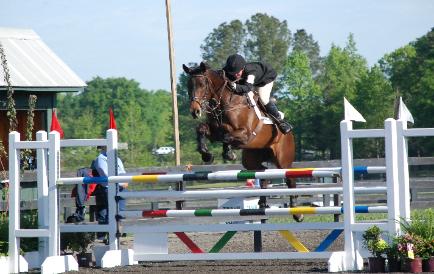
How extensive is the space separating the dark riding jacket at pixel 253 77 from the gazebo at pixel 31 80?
540 centimetres

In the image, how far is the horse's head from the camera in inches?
488

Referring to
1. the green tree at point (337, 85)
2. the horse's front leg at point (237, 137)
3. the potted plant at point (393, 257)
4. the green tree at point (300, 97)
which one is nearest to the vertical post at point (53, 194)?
the horse's front leg at point (237, 137)

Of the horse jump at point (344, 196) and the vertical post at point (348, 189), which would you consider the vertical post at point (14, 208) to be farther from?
the vertical post at point (348, 189)

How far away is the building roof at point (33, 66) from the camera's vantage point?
18656 mm

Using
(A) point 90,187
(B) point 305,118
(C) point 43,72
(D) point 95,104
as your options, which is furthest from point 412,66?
(D) point 95,104

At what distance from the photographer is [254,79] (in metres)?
13.9

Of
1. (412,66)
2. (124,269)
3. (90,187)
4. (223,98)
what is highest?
(412,66)

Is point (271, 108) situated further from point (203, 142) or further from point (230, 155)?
point (203, 142)

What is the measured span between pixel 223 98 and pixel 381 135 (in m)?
3.55

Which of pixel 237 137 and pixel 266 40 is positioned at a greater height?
pixel 266 40

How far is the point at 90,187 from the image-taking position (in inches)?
545

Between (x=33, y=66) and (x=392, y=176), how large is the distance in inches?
443

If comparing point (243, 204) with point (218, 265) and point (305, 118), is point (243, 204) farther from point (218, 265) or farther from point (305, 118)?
point (305, 118)

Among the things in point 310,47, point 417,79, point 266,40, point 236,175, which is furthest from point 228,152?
point 310,47
